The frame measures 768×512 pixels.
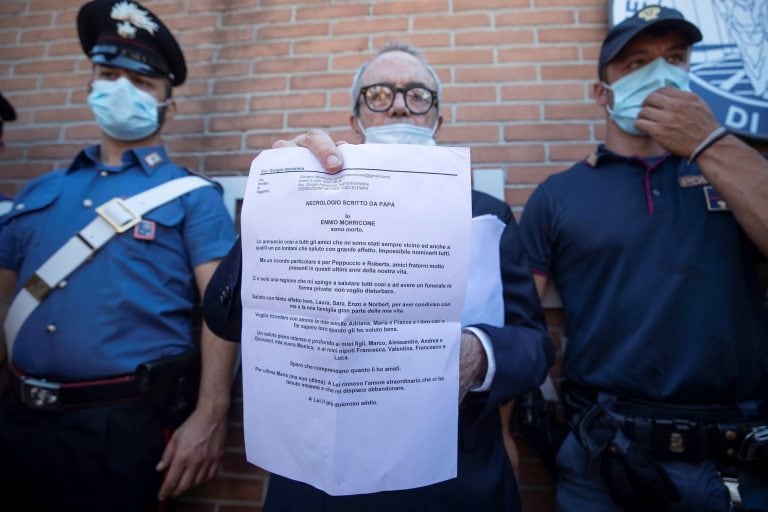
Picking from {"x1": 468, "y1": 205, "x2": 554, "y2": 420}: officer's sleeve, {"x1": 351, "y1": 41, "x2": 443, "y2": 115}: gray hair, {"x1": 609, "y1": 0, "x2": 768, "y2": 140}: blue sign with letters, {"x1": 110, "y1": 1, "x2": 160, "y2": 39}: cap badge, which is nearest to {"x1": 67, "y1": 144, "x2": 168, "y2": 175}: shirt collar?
{"x1": 110, "y1": 1, "x2": 160, "y2": 39}: cap badge

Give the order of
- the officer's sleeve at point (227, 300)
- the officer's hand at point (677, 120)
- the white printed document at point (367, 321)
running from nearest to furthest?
the white printed document at point (367, 321)
the officer's sleeve at point (227, 300)
the officer's hand at point (677, 120)

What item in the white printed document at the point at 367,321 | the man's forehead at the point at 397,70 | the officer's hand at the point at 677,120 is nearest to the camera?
the white printed document at the point at 367,321

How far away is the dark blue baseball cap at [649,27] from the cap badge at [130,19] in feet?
6.65

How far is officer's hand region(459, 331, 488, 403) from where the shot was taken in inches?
32.5

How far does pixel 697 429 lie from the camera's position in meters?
1.13

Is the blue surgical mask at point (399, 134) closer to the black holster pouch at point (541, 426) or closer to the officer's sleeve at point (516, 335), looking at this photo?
the officer's sleeve at point (516, 335)

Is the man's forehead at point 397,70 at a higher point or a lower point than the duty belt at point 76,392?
higher

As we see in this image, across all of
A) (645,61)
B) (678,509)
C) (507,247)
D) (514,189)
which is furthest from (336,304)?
(645,61)

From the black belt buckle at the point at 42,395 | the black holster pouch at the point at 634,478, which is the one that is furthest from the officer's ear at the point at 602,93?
the black belt buckle at the point at 42,395

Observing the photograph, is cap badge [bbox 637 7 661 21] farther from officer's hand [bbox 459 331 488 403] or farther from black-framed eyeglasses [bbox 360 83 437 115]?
officer's hand [bbox 459 331 488 403]

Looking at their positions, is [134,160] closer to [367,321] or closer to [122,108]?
[122,108]

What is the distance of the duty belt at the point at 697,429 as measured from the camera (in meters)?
1.11

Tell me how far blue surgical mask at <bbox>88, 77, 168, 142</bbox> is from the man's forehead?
1014mm

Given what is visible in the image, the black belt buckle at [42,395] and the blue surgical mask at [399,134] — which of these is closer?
the blue surgical mask at [399,134]
